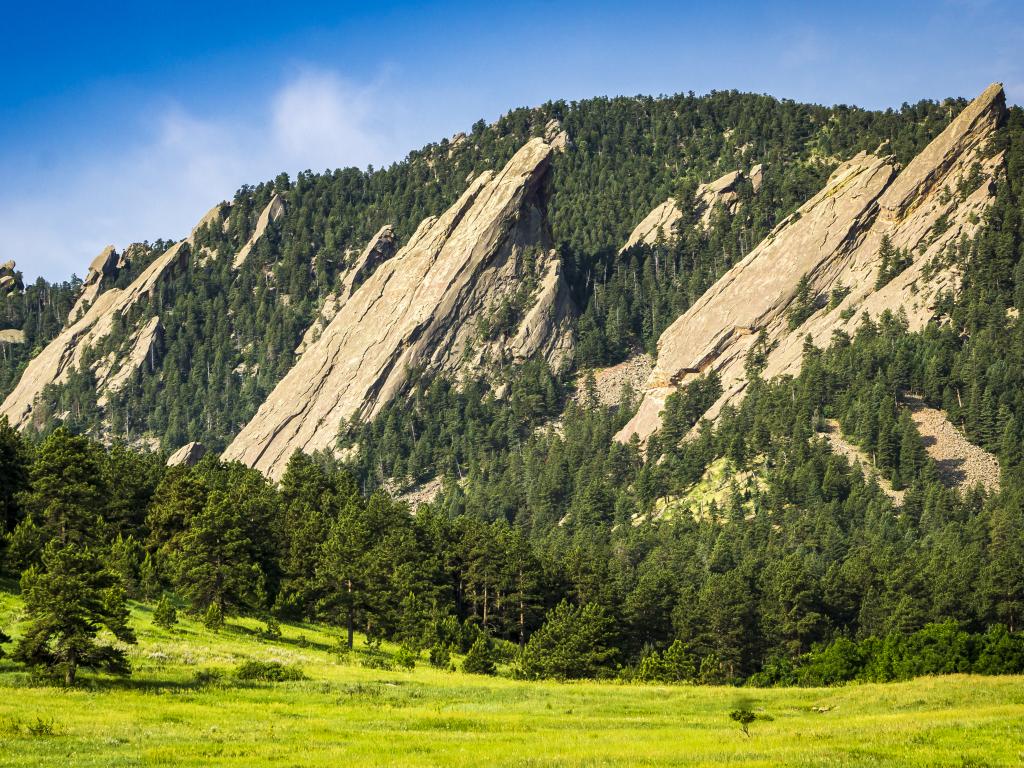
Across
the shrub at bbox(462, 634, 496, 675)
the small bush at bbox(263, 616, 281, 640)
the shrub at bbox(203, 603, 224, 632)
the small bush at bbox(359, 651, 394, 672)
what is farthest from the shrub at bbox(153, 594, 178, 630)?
the shrub at bbox(462, 634, 496, 675)

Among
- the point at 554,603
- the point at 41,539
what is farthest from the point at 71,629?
the point at 554,603

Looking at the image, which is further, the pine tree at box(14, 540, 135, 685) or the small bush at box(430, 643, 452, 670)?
the small bush at box(430, 643, 452, 670)

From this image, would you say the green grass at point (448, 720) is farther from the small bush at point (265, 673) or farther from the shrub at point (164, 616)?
the small bush at point (265, 673)

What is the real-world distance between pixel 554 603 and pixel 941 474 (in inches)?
3172

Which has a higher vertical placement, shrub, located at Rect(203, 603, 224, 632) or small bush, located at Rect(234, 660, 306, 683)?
shrub, located at Rect(203, 603, 224, 632)

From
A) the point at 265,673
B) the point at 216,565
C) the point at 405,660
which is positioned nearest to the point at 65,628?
the point at 265,673

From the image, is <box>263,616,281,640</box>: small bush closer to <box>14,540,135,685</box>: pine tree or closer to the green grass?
the green grass

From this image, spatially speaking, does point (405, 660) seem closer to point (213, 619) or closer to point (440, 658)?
point (440, 658)

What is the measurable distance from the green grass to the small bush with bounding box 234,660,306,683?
3.42ft

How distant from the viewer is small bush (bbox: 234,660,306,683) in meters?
62.3

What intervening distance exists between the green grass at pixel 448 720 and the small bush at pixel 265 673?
1042mm

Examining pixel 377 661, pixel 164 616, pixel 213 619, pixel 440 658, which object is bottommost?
pixel 377 661

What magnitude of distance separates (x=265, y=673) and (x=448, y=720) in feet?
52.6

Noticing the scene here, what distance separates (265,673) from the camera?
209ft
